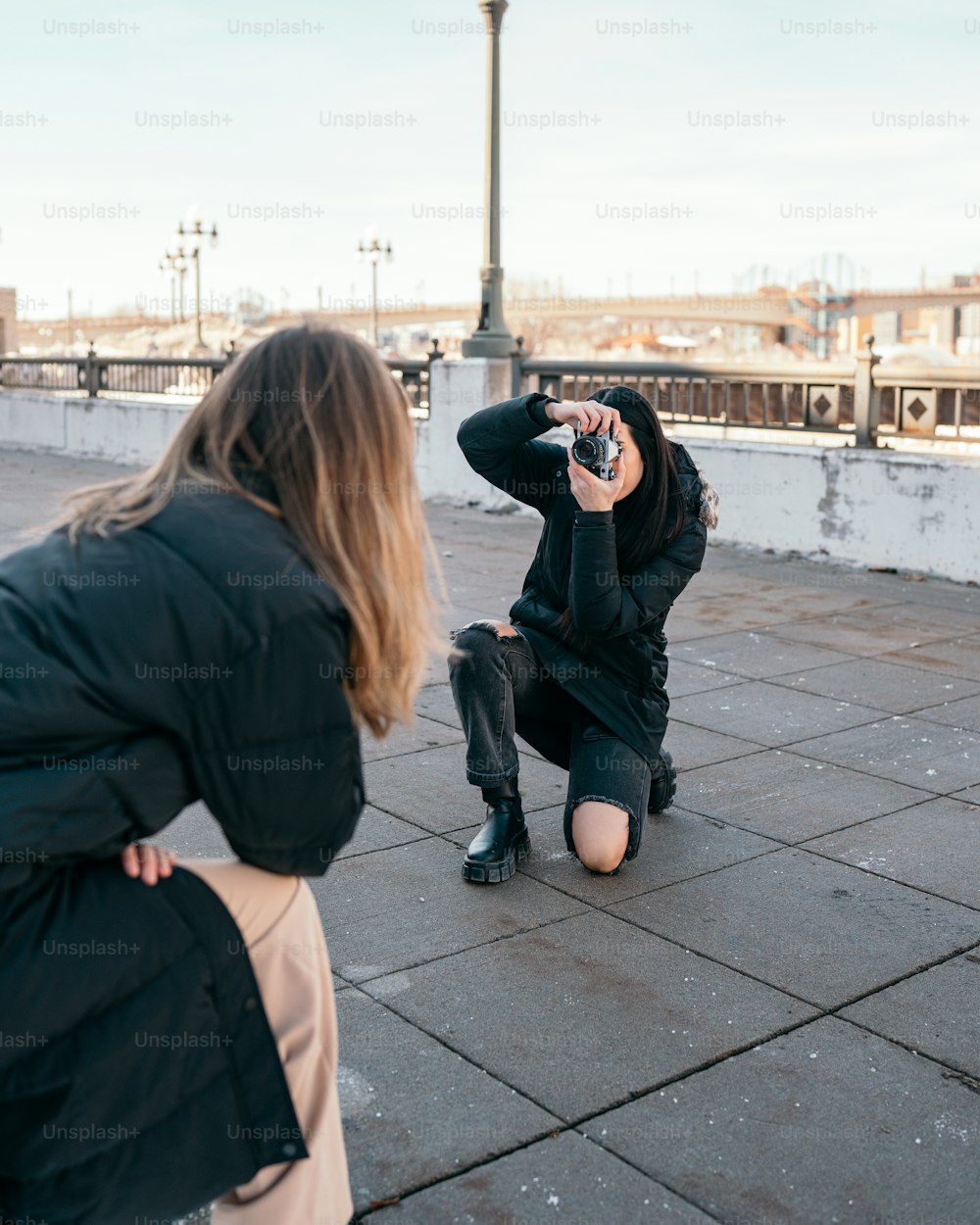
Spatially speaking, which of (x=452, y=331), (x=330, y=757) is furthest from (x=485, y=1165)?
(x=452, y=331)

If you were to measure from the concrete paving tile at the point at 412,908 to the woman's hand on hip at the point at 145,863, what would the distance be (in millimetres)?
1587

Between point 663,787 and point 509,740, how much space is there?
2.35ft

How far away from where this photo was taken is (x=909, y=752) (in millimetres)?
5613

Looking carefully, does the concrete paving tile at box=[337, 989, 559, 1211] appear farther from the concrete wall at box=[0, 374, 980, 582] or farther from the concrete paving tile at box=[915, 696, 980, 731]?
the concrete wall at box=[0, 374, 980, 582]

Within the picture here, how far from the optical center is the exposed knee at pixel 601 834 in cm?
413

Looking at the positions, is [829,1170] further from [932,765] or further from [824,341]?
[824,341]

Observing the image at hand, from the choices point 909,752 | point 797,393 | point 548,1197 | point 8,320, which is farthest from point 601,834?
point 8,320

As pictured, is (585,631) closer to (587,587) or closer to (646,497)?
(587,587)

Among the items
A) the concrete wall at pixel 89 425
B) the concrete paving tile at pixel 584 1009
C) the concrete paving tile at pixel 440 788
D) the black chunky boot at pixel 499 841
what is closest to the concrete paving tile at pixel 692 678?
the concrete paving tile at pixel 440 788

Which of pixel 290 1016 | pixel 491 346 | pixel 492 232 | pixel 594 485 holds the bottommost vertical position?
pixel 290 1016

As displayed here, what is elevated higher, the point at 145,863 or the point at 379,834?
the point at 145,863

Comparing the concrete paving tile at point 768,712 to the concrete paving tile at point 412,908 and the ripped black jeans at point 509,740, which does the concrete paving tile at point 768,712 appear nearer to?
the ripped black jeans at point 509,740

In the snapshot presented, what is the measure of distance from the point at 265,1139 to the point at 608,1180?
2.89 ft

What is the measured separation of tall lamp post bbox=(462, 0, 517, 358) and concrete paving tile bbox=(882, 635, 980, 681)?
6586 millimetres
